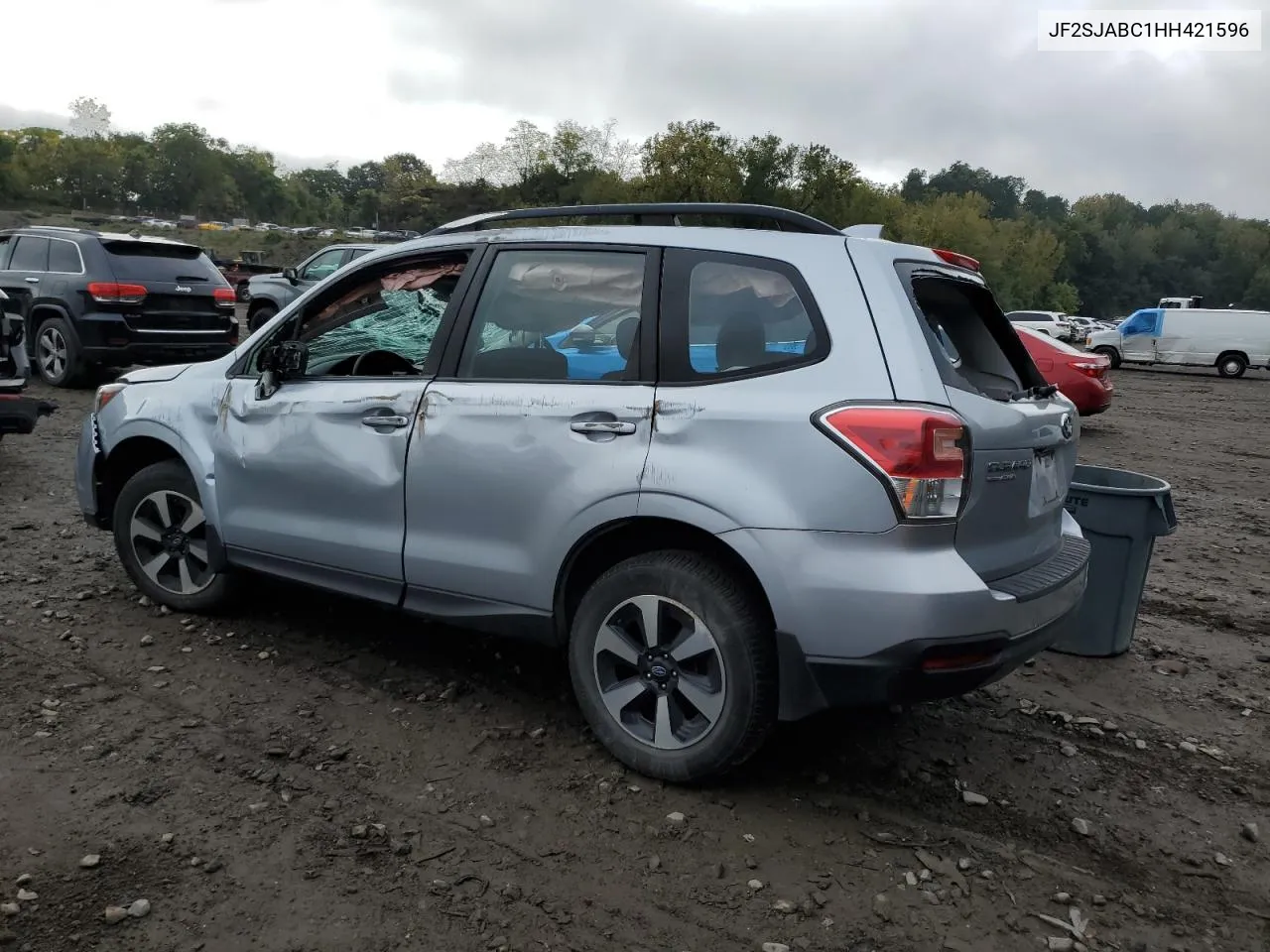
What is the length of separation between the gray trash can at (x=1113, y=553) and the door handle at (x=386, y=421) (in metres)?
3.03

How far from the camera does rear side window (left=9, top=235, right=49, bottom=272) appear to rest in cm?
1180

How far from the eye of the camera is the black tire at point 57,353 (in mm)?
11469

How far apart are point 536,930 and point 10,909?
135cm

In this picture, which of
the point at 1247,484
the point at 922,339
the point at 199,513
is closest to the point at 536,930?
the point at 922,339

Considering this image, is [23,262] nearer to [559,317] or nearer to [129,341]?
[129,341]

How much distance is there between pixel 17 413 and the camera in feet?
24.7

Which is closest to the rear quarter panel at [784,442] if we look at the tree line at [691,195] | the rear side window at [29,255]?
the rear side window at [29,255]

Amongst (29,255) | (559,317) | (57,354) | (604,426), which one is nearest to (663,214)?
(559,317)

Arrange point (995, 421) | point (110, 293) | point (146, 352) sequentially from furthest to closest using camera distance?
point (146, 352), point (110, 293), point (995, 421)

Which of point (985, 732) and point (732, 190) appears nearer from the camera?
point (985, 732)

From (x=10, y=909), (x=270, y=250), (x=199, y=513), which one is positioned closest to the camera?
(x=10, y=909)

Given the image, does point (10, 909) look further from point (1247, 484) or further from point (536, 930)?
point (1247, 484)

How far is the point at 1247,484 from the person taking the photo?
1058 cm

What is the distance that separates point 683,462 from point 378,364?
1.60 m
